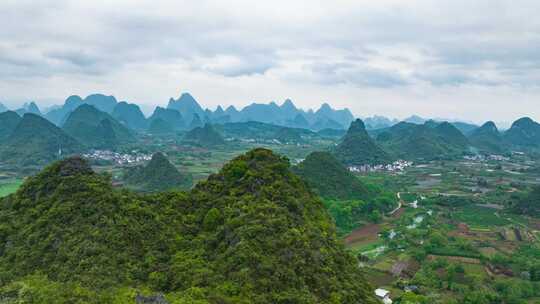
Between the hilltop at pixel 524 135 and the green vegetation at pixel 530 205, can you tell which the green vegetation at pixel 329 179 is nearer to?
the green vegetation at pixel 530 205

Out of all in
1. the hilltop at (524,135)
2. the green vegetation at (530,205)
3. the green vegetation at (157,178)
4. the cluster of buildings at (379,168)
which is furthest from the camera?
the hilltop at (524,135)

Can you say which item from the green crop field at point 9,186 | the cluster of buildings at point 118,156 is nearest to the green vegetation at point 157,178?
the green crop field at point 9,186

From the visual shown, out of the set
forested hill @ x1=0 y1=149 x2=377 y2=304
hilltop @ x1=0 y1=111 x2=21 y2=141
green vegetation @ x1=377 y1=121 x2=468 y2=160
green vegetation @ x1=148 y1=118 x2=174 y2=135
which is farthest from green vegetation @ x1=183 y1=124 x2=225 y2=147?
forested hill @ x1=0 y1=149 x2=377 y2=304

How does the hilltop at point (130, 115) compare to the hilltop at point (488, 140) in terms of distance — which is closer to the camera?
the hilltop at point (488, 140)

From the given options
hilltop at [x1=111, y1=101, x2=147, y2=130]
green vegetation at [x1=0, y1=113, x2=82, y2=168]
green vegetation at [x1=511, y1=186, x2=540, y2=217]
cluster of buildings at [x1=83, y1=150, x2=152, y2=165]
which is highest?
hilltop at [x1=111, y1=101, x2=147, y2=130]

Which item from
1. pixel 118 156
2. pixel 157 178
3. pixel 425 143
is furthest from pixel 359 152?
pixel 118 156

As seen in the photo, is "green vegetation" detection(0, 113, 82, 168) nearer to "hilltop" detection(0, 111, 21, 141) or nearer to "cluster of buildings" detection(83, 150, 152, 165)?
"cluster of buildings" detection(83, 150, 152, 165)

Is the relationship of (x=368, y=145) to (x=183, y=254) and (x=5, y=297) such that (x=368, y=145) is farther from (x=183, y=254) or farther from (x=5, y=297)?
(x=5, y=297)
